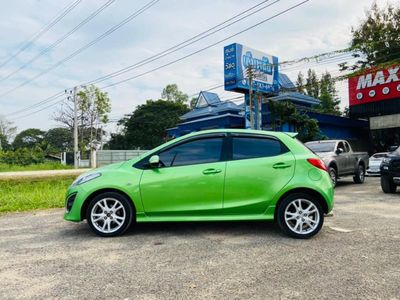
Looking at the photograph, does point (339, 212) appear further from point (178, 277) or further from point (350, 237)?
point (178, 277)

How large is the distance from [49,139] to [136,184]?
288 ft

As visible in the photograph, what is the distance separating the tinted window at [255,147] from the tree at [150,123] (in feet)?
164

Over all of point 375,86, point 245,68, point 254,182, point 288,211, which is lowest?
point 288,211

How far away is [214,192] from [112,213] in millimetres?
1564

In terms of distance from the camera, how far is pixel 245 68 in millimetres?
21625

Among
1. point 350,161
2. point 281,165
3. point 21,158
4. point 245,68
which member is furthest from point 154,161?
point 21,158

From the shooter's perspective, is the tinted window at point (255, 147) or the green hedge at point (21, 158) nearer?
the tinted window at point (255, 147)

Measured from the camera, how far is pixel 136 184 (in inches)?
206

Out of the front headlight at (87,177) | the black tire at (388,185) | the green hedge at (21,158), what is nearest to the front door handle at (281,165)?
the front headlight at (87,177)

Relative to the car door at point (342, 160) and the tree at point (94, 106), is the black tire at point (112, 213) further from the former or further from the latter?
the tree at point (94, 106)

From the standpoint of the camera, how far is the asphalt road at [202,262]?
338 cm

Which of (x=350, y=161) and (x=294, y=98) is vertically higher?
(x=294, y=98)

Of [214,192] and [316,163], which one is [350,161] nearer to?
[316,163]

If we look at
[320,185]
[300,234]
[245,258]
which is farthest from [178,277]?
[320,185]
